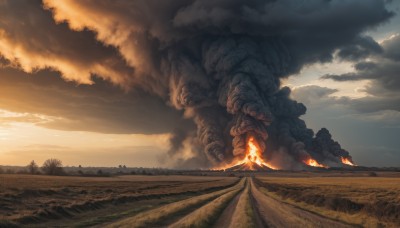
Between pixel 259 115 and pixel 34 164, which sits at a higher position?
pixel 259 115

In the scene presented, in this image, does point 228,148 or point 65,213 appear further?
point 228,148

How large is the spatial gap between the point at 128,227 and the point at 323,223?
12.4 meters

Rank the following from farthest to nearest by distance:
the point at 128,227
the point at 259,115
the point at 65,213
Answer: the point at 259,115, the point at 65,213, the point at 128,227

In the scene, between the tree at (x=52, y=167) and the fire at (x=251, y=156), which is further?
the fire at (x=251, y=156)

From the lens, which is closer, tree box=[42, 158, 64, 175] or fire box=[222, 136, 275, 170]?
tree box=[42, 158, 64, 175]

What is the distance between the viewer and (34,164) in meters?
131

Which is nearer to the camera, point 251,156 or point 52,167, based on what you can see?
point 52,167

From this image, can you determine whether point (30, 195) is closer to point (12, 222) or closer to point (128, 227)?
point (12, 222)

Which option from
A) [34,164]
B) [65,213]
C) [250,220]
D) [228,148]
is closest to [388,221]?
[250,220]

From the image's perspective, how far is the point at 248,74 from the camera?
603 ft

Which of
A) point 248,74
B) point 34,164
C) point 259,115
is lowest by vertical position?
point 34,164

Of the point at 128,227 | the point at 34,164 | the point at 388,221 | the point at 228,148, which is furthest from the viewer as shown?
the point at 228,148

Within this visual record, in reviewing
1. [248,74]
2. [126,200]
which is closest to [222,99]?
[248,74]

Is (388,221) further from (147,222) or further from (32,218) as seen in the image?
(32,218)
